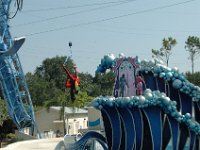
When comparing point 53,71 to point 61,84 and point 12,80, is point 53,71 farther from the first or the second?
point 12,80

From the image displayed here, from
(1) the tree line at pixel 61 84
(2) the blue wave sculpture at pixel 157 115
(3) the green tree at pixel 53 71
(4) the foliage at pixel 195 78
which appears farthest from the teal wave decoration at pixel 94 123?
(3) the green tree at pixel 53 71

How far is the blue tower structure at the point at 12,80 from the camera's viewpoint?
3369cm

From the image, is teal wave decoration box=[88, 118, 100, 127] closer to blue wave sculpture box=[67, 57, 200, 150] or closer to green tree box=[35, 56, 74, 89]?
blue wave sculpture box=[67, 57, 200, 150]

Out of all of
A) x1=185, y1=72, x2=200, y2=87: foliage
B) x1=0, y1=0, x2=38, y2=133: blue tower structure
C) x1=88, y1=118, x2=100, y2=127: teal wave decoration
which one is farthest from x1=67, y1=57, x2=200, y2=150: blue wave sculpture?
x1=185, y1=72, x2=200, y2=87: foliage

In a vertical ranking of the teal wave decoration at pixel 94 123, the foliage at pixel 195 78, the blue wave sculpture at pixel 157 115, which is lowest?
the teal wave decoration at pixel 94 123

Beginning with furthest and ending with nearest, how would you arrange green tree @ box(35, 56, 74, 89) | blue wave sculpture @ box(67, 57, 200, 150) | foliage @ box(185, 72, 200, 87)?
1. green tree @ box(35, 56, 74, 89)
2. foliage @ box(185, 72, 200, 87)
3. blue wave sculpture @ box(67, 57, 200, 150)

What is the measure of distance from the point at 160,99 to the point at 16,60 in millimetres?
21640

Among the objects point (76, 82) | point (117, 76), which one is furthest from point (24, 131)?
point (117, 76)

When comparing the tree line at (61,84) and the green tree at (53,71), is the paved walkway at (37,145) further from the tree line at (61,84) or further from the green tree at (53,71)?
the green tree at (53,71)

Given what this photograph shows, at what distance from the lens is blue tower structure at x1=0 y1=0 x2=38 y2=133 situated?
111ft

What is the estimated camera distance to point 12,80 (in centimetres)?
3484

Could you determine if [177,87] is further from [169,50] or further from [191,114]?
[169,50]

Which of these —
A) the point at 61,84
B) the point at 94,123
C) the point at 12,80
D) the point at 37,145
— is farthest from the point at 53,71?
the point at 37,145

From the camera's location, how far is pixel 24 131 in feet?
130
